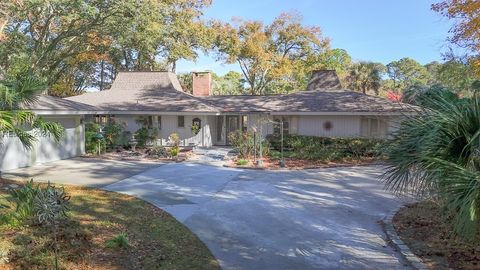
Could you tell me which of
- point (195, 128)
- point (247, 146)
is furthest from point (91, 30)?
point (247, 146)

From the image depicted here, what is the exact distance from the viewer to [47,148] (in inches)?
682

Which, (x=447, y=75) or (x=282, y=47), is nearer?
(x=447, y=75)

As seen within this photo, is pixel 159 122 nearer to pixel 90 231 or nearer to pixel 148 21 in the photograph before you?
pixel 148 21

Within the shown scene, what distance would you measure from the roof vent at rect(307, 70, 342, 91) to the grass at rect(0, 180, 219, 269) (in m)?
23.6

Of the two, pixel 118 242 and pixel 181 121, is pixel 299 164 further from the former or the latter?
pixel 118 242

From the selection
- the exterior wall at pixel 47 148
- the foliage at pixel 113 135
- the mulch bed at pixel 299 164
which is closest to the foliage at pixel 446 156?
the mulch bed at pixel 299 164

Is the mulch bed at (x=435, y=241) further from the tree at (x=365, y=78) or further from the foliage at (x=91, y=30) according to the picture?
the tree at (x=365, y=78)

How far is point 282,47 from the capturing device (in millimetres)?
39469

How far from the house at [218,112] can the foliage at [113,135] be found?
3.33 feet

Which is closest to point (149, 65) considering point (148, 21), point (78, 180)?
point (148, 21)

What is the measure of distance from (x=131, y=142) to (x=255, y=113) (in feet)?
25.8

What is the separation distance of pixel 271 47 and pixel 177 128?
1737cm

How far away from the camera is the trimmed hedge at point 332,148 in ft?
60.0

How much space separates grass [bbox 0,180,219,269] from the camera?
5.23 meters
